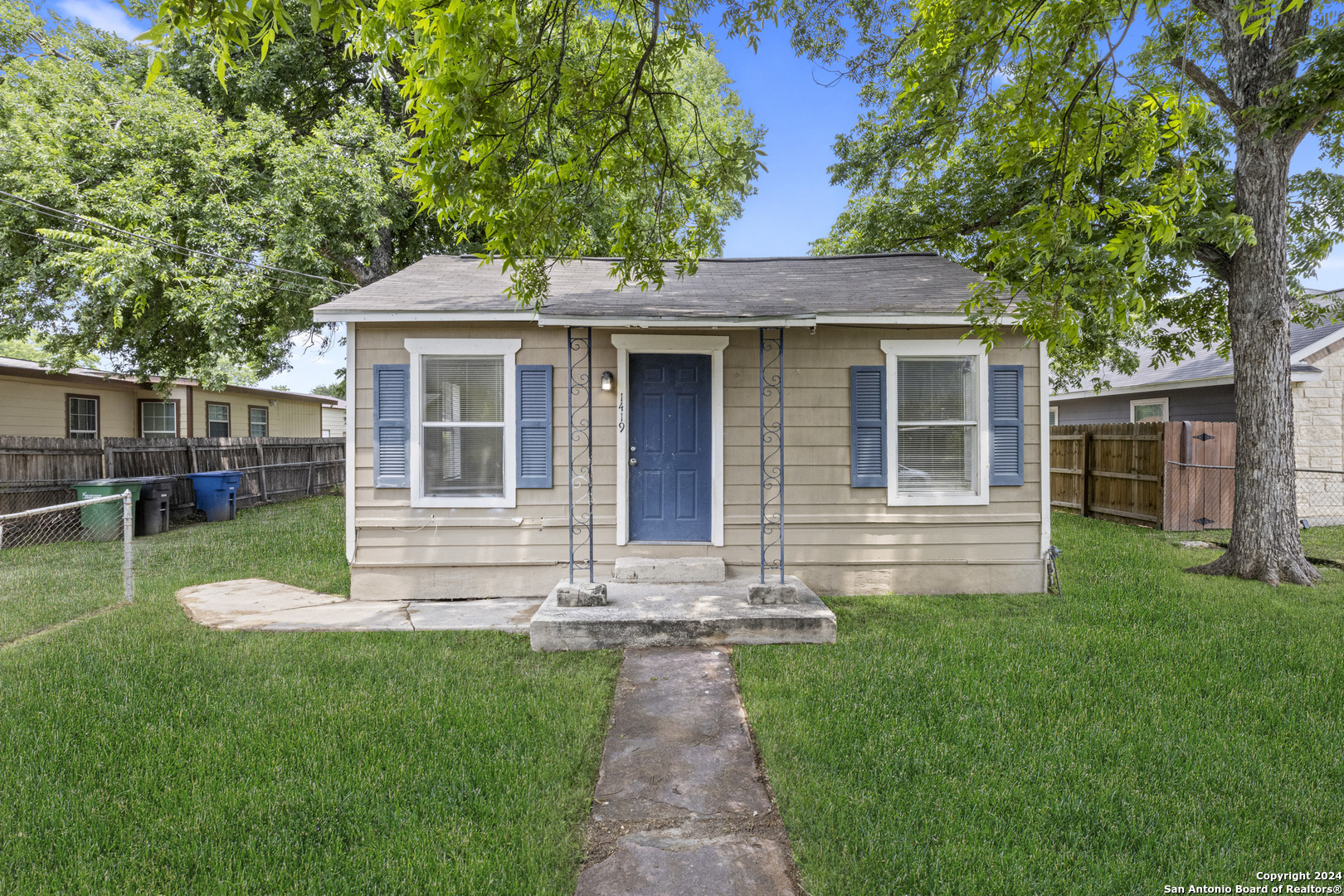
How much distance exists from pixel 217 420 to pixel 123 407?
8.28 feet

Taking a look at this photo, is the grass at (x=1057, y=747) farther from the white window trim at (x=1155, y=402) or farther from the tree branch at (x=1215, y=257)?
A: the white window trim at (x=1155, y=402)

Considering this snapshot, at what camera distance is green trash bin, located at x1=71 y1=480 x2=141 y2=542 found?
371 inches

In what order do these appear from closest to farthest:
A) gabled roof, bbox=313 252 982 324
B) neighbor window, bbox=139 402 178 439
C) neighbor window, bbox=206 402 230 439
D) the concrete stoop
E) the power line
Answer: the concrete stoop → gabled roof, bbox=313 252 982 324 → the power line → neighbor window, bbox=139 402 178 439 → neighbor window, bbox=206 402 230 439

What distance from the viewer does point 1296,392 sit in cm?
1066

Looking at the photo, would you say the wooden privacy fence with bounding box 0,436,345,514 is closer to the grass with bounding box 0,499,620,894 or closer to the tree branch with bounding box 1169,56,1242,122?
the grass with bounding box 0,499,620,894

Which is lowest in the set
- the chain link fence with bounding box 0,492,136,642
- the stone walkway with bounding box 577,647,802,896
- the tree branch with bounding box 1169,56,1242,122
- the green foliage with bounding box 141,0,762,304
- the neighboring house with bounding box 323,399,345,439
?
the stone walkway with bounding box 577,647,802,896

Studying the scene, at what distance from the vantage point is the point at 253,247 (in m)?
9.51

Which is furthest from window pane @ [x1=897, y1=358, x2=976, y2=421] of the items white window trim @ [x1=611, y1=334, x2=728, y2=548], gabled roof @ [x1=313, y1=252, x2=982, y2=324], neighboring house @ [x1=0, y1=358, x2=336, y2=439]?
neighboring house @ [x1=0, y1=358, x2=336, y2=439]

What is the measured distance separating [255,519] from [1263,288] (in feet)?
48.4

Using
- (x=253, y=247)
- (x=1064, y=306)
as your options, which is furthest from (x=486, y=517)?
(x=253, y=247)

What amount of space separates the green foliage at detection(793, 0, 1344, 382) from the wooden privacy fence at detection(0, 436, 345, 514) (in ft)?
40.8

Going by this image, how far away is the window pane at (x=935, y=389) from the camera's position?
6.21m

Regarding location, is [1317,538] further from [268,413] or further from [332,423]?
[332,423]

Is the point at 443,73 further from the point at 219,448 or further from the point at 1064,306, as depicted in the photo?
the point at 219,448
